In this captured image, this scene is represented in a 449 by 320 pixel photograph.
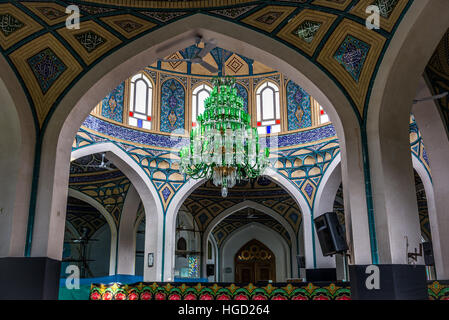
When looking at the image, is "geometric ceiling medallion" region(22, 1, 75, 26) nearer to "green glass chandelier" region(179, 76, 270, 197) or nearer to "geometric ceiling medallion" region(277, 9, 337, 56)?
"geometric ceiling medallion" region(277, 9, 337, 56)

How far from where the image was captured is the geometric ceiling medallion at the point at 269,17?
20.8 ft

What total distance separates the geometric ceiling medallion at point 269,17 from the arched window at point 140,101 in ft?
21.5

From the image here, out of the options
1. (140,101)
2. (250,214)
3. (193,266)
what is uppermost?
(140,101)

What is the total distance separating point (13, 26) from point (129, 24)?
4.92ft

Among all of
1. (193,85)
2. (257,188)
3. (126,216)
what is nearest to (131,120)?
(193,85)

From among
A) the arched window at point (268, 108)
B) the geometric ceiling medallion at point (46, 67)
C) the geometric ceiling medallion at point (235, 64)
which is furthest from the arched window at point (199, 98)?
the geometric ceiling medallion at point (46, 67)

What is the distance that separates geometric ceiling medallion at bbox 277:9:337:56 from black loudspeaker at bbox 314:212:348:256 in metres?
2.31

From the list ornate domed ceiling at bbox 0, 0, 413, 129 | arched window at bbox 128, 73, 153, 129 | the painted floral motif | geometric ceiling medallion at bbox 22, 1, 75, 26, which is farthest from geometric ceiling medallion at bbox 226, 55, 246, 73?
geometric ceiling medallion at bbox 22, 1, 75, 26

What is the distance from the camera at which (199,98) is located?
532 inches

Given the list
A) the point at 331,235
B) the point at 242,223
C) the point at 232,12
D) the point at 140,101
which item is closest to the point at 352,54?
the point at 232,12

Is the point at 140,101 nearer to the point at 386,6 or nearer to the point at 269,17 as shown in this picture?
the point at 269,17

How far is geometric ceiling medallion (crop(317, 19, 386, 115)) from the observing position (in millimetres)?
6043

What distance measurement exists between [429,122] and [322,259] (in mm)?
5978

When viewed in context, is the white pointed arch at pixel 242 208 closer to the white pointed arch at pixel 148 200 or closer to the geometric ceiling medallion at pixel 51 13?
the white pointed arch at pixel 148 200
